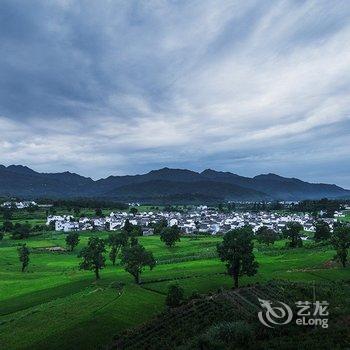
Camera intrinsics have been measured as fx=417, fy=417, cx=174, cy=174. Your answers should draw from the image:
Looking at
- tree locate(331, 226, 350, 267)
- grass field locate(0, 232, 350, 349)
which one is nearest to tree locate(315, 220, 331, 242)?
grass field locate(0, 232, 350, 349)

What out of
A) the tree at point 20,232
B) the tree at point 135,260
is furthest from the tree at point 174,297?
the tree at point 20,232

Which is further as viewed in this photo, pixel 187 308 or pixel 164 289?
pixel 164 289

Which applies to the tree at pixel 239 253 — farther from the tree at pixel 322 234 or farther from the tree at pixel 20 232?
the tree at pixel 20 232

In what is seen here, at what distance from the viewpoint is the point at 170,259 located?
382 feet

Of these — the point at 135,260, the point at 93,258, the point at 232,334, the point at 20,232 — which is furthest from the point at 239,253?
the point at 20,232

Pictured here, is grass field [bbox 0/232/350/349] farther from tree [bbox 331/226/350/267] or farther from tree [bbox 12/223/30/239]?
tree [bbox 12/223/30/239]

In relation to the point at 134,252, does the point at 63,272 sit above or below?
below

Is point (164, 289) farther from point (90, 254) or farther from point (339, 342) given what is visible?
point (339, 342)

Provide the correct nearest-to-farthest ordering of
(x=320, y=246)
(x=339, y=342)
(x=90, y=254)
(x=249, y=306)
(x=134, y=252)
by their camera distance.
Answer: (x=339, y=342), (x=249, y=306), (x=134, y=252), (x=90, y=254), (x=320, y=246)

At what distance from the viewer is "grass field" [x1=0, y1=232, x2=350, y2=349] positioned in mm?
52469

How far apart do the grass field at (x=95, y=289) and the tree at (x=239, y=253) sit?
12.4 ft

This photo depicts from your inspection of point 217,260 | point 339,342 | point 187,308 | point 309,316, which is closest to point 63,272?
point 217,260

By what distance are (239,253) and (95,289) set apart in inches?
1071

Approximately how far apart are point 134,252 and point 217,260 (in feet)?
105
